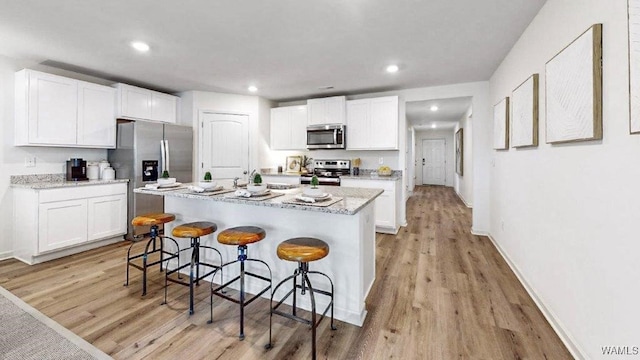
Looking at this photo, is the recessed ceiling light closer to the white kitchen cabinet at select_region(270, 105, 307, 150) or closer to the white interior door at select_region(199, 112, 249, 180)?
the white interior door at select_region(199, 112, 249, 180)

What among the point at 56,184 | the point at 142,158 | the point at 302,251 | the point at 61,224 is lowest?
the point at 61,224

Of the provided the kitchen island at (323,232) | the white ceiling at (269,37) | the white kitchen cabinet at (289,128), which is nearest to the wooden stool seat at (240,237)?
the kitchen island at (323,232)

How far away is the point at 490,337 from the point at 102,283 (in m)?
3.30

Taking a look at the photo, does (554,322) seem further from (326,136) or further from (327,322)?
(326,136)

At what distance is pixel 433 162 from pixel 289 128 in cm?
799

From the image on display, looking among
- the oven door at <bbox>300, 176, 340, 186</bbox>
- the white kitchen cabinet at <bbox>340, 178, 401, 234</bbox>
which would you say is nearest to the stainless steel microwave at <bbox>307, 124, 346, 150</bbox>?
the oven door at <bbox>300, 176, 340, 186</bbox>

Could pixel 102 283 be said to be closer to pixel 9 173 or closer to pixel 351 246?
pixel 9 173

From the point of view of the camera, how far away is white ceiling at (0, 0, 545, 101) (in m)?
2.16

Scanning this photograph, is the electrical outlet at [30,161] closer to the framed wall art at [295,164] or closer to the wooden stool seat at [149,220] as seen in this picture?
the wooden stool seat at [149,220]

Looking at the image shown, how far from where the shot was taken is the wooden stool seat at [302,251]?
1.66 metres

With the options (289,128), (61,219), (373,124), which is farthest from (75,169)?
(373,124)

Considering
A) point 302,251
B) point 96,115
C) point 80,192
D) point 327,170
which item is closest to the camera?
point 302,251

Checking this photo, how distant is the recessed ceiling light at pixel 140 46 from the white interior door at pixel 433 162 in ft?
34.1

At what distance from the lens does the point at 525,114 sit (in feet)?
7.88
